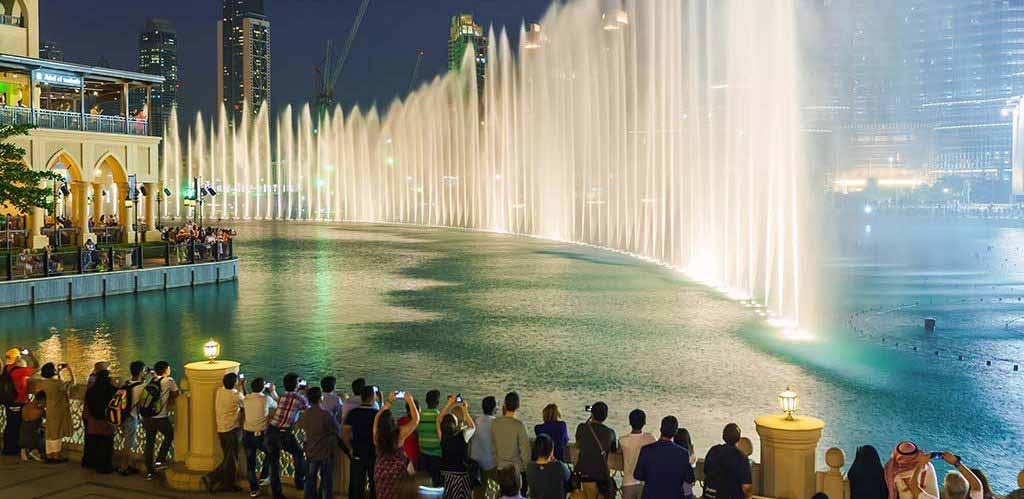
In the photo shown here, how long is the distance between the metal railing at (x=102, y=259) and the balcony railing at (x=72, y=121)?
6.96m

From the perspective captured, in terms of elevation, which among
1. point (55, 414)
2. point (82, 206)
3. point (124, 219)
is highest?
point (82, 206)

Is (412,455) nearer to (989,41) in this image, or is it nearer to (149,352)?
(149,352)

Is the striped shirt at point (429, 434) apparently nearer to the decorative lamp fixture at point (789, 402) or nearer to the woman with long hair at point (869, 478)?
the decorative lamp fixture at point (789, 402)

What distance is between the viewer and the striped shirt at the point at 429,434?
9109 millimetres

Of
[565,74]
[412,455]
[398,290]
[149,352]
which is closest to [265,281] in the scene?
[398,290]

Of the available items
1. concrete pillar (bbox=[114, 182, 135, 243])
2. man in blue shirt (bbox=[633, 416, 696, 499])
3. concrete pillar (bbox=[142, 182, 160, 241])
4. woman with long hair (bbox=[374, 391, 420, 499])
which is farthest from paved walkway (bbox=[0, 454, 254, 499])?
concrete pillar (bbox=[142, 182, 160, 241])

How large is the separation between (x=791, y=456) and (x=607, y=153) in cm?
5497

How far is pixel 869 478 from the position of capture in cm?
774

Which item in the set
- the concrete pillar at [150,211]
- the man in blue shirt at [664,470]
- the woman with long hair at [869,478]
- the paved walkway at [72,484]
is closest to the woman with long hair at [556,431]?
the man in blue shirt at [664,470]

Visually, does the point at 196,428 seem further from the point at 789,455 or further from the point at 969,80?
the point at 969,80

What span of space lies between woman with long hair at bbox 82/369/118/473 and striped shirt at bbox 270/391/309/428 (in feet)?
6.93

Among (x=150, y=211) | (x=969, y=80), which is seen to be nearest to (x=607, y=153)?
(x=150, y=211)

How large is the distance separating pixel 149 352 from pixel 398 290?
13153 millimetres

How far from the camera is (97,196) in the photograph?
49156 mm
